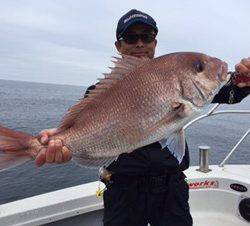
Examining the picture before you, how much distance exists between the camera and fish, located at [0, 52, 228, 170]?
2527mm

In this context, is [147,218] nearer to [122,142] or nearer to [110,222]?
[110,222]

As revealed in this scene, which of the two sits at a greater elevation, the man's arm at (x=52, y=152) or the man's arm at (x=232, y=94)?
the man's arm at (x=232, y=94)

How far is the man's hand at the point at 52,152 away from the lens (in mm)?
2654

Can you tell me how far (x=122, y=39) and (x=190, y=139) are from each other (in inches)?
892

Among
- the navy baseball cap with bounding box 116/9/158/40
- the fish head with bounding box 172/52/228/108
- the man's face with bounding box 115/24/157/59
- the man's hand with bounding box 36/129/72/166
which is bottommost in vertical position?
the man's hand with bounding box 36/129/72/166

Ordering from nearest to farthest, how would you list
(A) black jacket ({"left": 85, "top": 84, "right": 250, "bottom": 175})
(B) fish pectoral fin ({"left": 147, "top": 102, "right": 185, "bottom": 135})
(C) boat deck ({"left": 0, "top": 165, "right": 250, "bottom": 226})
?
(B) fish pectoral fin ({"left": 147, "top": 102, "right": 185, "bottom": 135}) < (A) black jacket ({"left": 85, "top": 84, "right": 250, "bottom": 175}) < (C) boat deck ({"left": 0, "top": 165, "right": 250, "bottom": 226})

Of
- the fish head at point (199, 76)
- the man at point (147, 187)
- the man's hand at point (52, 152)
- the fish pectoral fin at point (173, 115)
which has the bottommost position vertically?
the man at point (147, 187)

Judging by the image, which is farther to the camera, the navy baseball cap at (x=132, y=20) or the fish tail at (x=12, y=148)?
the navy baseball cap at (x=132, y=20)

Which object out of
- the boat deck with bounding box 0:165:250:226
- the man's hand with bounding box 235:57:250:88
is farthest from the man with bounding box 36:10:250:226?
the boat deck with bounding box 0:165:250:226

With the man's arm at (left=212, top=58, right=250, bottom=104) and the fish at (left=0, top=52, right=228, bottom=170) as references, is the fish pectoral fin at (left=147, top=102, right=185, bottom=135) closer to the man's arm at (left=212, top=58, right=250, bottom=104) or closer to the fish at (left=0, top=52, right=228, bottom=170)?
the fish at (left=0, top=52, right=228, bottom=170)

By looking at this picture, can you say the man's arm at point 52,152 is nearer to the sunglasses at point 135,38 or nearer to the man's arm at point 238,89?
the sunglasses at point 135,38

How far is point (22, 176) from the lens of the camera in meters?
13.8

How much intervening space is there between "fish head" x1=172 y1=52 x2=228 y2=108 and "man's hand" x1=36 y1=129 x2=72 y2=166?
932 millimetres

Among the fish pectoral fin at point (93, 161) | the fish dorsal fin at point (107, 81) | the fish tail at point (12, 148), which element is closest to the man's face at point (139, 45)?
the fish dorsal fin at point (107, 81)
